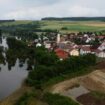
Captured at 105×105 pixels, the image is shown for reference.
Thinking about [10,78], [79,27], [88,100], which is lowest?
[79,27]

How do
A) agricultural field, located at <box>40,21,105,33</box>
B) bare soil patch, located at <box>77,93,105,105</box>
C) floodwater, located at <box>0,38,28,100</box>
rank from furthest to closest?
agricultural field, located at <box>40,21,105,33</box> → floodwater, located at <box>0,38,28,100</box> → bare soil patch, located at <box>77,93,105,105</box>

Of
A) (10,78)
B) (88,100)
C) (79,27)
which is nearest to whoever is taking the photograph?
(88,100)

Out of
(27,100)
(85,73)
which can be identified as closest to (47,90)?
(27,100)

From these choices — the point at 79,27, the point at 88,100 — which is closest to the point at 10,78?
the point at 88,100

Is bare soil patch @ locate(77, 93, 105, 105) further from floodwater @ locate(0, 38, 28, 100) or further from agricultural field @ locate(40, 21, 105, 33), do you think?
agricultural field @ locate(40, 21, 105, 33)

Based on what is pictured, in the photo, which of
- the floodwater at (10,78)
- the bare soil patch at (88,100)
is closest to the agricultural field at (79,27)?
the floodwater at (10,78)

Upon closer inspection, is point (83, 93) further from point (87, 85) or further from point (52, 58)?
point (52, 58)

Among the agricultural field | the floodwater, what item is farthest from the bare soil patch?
the agricultural field

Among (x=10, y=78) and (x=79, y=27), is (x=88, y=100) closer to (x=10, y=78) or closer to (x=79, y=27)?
(x=10, y=78)
